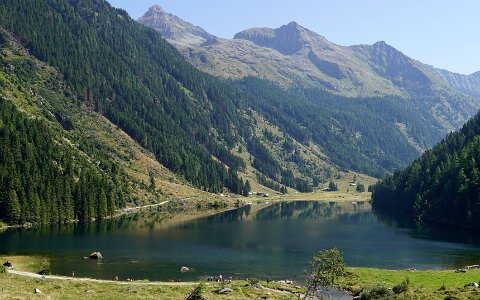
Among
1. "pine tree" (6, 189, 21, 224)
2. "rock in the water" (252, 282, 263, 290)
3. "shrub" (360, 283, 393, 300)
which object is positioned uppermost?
"pine tree" (6, 189, 21, 224)

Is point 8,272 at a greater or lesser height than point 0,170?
lesser

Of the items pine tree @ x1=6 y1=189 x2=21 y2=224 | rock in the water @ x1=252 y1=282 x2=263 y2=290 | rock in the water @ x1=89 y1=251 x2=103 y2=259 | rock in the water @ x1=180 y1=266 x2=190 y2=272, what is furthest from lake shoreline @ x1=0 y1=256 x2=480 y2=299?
pine tree @ x1=6 y1=189 x2=21 y2=224

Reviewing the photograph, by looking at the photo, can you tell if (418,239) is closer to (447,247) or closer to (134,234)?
(447,247)

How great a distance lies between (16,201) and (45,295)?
113 metres

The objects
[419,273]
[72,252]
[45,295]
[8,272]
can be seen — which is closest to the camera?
[45,295]

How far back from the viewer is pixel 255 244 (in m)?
158

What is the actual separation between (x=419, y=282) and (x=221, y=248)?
215 ft

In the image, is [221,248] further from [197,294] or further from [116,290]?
[197,294]

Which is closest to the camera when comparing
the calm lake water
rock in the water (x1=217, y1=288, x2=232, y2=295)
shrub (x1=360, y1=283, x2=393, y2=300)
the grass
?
the grass

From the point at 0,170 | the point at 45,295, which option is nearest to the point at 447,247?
the point at 45,295

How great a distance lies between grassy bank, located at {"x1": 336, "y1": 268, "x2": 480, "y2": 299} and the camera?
8156 cm

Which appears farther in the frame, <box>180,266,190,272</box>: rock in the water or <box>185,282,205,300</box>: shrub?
<box>180,266,190,272</box>: rock in the water

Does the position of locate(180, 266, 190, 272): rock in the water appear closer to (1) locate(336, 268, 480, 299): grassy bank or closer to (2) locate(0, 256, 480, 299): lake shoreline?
(2) locate(0, 256, 480, 299): lake shoreline

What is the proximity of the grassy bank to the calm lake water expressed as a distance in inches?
496
